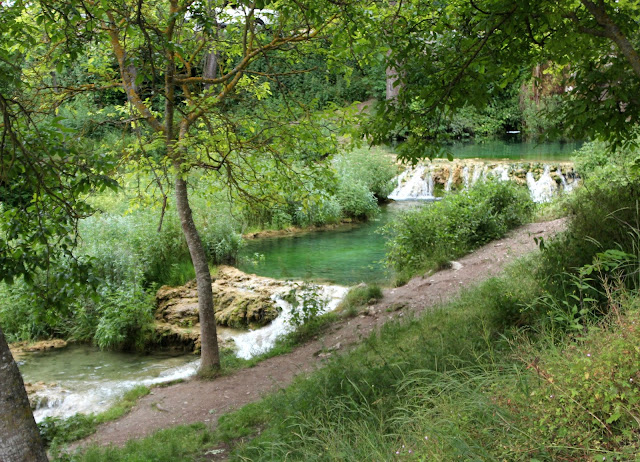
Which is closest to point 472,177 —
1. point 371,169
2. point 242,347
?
point 371,169

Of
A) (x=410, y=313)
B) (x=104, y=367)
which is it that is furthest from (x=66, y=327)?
(x=410, y=313)

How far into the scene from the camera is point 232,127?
689 cm

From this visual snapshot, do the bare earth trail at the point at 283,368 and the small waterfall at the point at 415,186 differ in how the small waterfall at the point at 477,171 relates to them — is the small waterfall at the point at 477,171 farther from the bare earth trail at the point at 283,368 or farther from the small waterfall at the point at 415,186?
the bare earth trail at the point at 283,368

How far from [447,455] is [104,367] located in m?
7.86

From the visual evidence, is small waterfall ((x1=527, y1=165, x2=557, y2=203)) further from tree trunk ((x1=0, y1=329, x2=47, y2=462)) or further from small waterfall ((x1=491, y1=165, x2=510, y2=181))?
tree trunk ((x1=0, y1=329, x2=47, y2=462))

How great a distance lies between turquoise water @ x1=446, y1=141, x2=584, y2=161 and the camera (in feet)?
75.9

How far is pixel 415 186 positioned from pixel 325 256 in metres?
8.94

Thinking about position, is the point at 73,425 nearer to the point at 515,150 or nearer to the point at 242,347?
the point at 242,347

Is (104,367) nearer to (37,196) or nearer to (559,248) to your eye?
(37,196)

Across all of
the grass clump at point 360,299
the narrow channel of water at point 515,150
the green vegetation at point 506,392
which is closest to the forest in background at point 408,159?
the green vegetation at point 506,392

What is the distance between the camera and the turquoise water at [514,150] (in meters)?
23.1

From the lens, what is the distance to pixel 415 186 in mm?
21906

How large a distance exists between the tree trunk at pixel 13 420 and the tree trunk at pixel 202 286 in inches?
174

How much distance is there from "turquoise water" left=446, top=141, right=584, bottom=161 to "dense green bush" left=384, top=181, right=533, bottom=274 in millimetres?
11701
